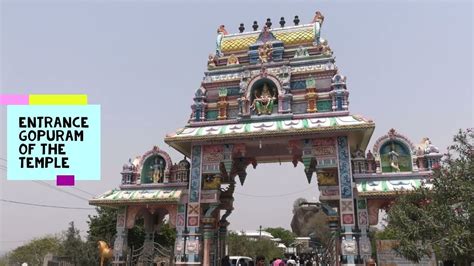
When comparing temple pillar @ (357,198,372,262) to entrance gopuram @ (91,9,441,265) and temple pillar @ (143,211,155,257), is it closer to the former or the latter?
entrance gopuram @ (91,9,441,265)

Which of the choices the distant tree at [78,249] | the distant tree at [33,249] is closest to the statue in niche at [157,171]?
the distant tree at [78,249]

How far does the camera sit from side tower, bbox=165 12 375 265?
15250mm

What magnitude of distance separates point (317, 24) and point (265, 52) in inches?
108

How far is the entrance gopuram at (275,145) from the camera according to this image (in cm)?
1484

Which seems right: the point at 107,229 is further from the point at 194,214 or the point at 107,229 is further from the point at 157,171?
the point at 194,214

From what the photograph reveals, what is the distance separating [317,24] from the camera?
1820 cm

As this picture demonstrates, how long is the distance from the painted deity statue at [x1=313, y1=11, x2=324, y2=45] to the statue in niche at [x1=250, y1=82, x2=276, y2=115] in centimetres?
313

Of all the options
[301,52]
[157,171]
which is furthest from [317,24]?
[157,171]

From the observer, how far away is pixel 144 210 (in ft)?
59.9

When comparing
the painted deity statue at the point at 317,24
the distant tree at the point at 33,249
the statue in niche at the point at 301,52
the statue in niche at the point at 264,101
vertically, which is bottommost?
the distant tree at the point at 33,249

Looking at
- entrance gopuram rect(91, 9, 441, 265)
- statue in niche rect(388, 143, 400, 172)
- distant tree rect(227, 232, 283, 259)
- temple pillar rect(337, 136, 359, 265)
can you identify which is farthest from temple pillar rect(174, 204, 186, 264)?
distant tree rect(227, 232, 283, 259)

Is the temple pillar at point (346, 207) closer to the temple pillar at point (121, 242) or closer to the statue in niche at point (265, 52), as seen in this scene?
the statue in niche at point (265, 52)

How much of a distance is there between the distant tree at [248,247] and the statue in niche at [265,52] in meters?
23.8

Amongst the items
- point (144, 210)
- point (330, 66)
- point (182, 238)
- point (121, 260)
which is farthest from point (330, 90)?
point (121, 260)
